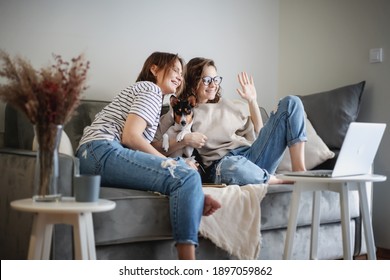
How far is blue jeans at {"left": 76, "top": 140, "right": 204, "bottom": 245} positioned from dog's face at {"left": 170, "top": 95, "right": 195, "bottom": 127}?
0.59m

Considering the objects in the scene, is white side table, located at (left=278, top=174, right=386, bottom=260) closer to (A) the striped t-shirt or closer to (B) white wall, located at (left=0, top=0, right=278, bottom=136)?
(A) the striped t-shirt

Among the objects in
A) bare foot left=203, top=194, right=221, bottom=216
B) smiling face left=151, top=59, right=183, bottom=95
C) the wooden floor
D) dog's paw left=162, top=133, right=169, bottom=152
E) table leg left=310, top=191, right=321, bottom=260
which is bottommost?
the wooden floor

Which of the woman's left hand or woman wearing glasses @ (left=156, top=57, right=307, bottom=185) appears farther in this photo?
the woman's left hand

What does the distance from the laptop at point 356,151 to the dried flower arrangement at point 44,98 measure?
93 cm

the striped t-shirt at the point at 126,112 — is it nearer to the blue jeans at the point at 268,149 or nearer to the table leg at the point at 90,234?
the blue jeans at the point at 268,149

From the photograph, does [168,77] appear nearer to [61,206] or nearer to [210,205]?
[210,205]

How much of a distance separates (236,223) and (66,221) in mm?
822

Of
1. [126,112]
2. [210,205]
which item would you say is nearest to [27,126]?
[126,112]

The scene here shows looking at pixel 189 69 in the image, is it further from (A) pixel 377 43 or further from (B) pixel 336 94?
(A) pixel 377 43

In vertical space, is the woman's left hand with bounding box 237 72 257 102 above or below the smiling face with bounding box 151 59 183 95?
below

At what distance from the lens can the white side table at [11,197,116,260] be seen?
1.53 metres

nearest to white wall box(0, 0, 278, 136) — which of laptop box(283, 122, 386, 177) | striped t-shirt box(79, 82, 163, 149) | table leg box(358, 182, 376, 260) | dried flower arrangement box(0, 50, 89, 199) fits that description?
striped t-shirt box(79, 82, 163, 149)

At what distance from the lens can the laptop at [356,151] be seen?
2.02 metres

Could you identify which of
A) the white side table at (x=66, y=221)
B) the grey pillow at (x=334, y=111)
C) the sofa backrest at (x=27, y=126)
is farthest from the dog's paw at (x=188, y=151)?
the white side table at (x=66, y=221)
